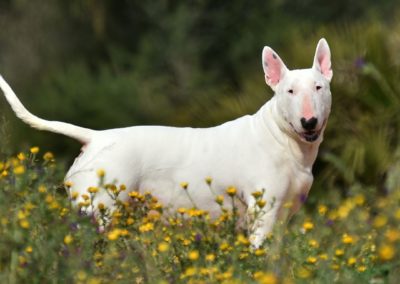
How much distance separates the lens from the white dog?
5977mm

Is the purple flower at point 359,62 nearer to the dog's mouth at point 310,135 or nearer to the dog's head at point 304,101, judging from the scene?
the dog's head at point 304,101

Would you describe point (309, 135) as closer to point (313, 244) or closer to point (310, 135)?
point (310, 135)

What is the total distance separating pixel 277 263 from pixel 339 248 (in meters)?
0.52

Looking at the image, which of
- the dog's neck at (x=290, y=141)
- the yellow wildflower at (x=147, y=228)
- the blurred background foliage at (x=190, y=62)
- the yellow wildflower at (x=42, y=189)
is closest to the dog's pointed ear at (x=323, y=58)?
the dog's neck at (x=290, y=141)

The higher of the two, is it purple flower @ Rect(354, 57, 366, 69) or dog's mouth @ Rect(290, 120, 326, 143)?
dog's mouth @ Rect(290, 120, 326, 143)

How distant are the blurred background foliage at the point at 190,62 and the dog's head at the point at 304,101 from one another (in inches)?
158

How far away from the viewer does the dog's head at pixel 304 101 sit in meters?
5.87

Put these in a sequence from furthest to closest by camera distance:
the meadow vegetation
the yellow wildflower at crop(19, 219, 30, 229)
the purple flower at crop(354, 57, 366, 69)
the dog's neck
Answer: the purple flower at crop(354, 57, 366, 69) < the dog's neck < the meadow vegetation < the yellow wildflower at crop(19, 219, 30, 229)

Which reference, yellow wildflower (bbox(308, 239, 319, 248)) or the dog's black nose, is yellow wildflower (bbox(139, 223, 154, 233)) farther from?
the dog's black nose

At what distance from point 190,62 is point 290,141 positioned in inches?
647

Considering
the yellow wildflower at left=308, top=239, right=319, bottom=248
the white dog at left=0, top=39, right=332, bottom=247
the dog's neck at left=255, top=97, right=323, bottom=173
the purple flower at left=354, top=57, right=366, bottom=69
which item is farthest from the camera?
the purple flower at left=354, top=57, right=366, bottom=69

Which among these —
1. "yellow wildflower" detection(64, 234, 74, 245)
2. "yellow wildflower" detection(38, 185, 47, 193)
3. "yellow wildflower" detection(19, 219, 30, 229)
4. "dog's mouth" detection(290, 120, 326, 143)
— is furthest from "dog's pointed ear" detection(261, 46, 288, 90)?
"yellow wildflower" detection(19, 219, 30, 229)

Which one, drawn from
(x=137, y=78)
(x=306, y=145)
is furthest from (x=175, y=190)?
(x=137, y=78)

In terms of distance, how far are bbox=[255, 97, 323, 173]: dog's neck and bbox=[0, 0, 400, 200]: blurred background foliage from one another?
3849mm
